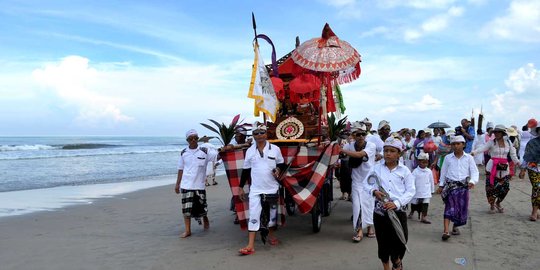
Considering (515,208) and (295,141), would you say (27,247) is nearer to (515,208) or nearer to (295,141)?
(295,141)

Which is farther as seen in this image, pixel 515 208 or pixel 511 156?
pixel 515 208

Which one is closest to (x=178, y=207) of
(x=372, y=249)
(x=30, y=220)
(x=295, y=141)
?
(x=30, y=220)

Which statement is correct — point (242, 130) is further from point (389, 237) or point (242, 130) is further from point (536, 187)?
point (536, 187)

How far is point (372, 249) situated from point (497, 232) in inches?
88.7

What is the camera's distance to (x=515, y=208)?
7.93 metres

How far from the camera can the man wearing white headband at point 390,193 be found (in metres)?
A: 3.92

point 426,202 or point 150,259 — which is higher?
point 426,202

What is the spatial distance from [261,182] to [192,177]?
4.60 ft

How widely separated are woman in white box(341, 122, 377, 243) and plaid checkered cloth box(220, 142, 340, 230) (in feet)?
1.12

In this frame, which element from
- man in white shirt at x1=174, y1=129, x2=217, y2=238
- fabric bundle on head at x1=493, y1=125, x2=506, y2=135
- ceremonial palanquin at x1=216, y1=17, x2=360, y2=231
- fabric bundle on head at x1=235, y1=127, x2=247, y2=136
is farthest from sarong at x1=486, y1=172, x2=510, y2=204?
man in white shirt at x1=174, y1=129, x2=217, y2=238

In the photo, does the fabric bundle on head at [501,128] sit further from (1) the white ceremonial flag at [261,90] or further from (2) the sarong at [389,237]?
(2) the sarong at [389,237]

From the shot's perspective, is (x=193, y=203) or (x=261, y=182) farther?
(x=193, y=203)

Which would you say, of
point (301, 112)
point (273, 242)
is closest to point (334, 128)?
point (301, 112)

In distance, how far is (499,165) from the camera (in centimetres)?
730
